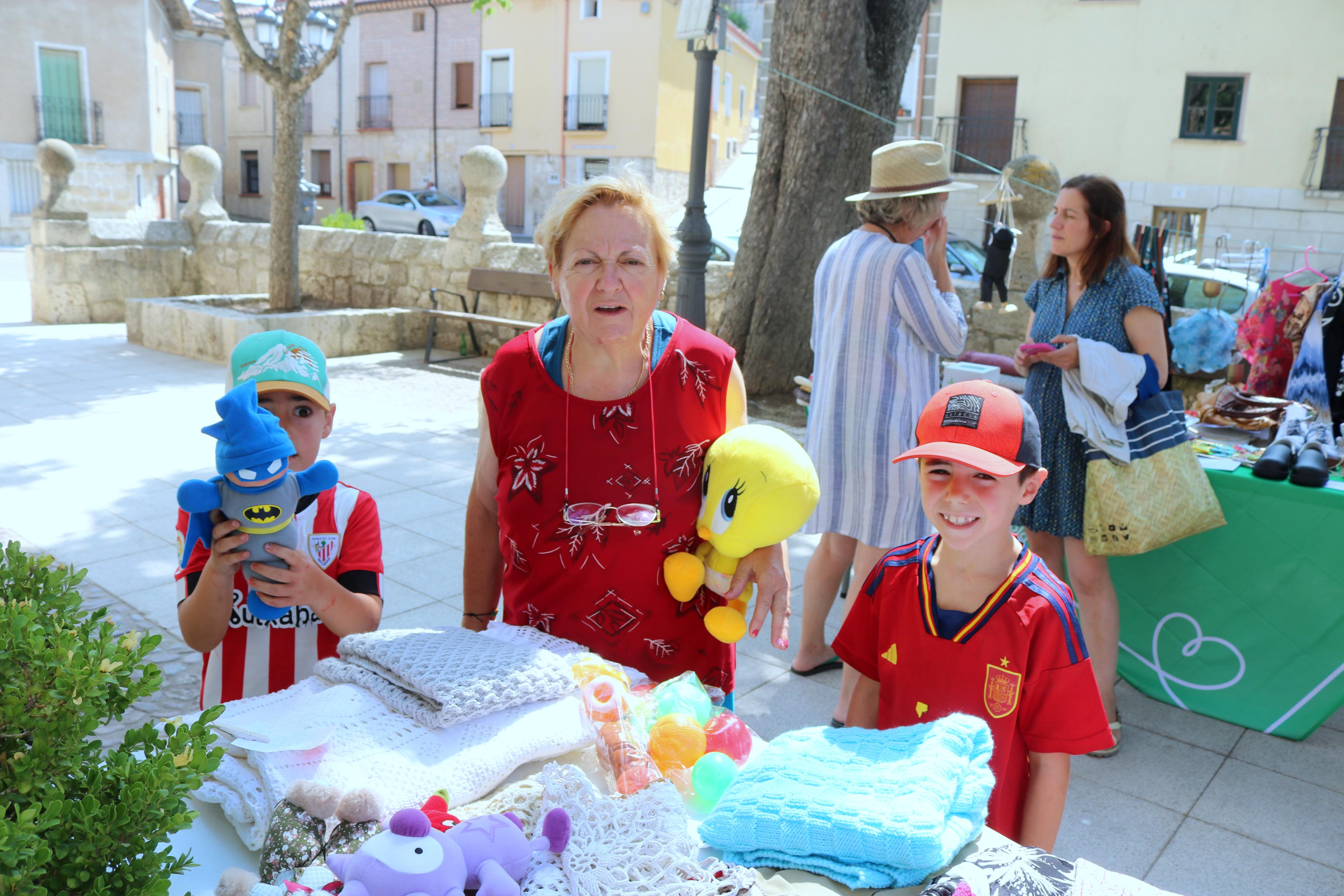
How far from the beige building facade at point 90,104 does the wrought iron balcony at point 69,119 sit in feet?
0.07

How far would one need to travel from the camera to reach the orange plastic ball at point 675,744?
1.50m

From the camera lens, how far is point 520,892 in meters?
1.15

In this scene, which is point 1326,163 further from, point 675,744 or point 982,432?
point 675,744

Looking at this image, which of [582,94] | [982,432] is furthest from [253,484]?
[582,94]

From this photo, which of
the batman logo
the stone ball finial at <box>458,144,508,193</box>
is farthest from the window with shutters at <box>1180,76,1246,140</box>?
the batman logo

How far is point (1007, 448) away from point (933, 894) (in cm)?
78

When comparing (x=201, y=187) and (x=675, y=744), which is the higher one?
(x=201, y=187)

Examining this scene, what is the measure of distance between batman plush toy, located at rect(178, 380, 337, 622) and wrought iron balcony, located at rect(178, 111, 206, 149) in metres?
38.0

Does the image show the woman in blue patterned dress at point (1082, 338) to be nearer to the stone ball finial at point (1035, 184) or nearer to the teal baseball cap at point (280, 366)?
the teal baseball cap at point (280, 366)

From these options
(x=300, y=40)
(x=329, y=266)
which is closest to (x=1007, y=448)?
(x=300, y=40)

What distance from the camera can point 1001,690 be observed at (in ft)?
5.58

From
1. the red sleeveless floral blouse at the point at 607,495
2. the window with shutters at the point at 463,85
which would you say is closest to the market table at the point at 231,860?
the red sleeveless floral blouse at the point at 607,495

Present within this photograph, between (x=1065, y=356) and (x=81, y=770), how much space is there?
2.94m

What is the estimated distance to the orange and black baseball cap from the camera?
164cm
